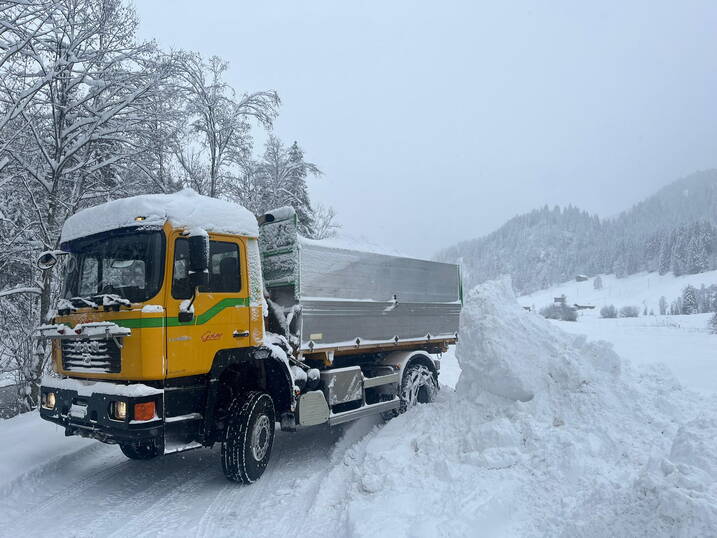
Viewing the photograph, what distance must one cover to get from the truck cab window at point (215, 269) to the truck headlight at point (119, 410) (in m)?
1.15

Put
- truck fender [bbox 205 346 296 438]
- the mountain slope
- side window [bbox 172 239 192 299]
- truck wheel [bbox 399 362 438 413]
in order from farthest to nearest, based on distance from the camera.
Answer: the mountain slope
truck wheel [bbox 399 362 438 413]
truck fender [bbox 205 346 296 438]
side window [bbox 172 239 192 299]

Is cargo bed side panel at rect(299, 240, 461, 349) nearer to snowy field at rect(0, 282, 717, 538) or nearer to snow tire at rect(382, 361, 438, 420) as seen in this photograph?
snow tire at rect(382, 361, 438, 420)

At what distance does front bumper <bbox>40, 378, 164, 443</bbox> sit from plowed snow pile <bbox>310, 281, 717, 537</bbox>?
182 cm

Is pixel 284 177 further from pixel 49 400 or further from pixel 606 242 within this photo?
pixel 606 242

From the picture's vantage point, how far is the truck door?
5383 millimetres

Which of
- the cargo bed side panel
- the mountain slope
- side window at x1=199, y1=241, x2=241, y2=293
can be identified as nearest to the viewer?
side window at x1=199, y1=241, x2=241, y2=293

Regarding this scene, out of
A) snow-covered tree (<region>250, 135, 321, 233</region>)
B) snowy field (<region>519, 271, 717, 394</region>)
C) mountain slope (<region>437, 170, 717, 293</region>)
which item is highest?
mountain slope (<region>437, 170, 717, 293</region>)

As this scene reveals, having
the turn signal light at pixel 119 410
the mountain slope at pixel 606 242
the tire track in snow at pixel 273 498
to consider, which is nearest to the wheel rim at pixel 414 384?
the tire track in snow at pixel 273 498

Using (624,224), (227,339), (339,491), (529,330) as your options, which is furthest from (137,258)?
(624,224)

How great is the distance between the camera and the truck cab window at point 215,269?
546cm

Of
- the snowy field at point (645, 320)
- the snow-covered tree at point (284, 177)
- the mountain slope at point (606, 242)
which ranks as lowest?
the snowy field at point (645, 320)

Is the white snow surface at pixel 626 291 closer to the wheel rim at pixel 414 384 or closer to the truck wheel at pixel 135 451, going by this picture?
the wheel rim at pixel 414 384

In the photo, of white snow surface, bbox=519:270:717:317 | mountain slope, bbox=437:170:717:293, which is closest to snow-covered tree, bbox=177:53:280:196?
white snow surface, bbox=519:270:717:317

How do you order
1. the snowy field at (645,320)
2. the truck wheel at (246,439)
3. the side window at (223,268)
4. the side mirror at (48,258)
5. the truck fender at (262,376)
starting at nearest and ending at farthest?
the truck fender at (262,376)
the truck wheel at (246,439)
the side window at (223,268)
the side mirror at (48,258)
the snowy field at (645,320)
